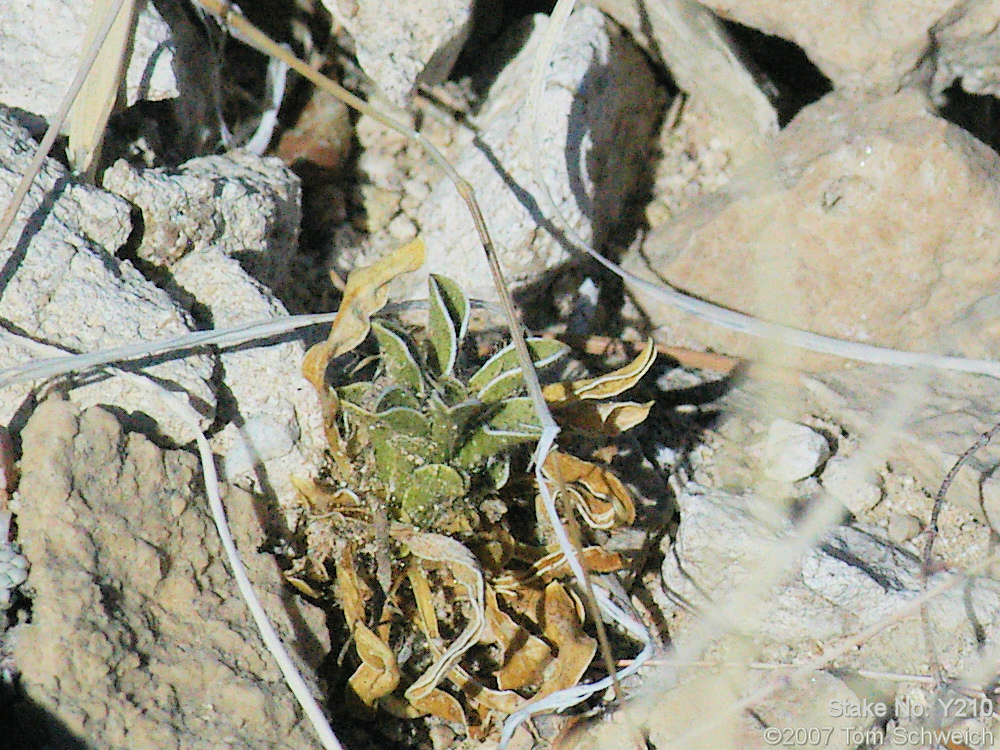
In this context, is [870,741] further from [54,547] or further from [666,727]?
[54,547]

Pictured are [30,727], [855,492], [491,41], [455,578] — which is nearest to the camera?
[30,727]

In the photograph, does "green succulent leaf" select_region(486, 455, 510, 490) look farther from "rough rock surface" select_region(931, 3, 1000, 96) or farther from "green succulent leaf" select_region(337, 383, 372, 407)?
"rough rock surface" select_region(931, 3, 1000, 96)

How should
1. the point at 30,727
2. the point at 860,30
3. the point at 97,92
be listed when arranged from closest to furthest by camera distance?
1. the point at 30,727
2. the point at 97,92
3. the point at 860,30

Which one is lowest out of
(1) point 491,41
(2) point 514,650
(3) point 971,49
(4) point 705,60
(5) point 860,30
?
(2) point 514,650

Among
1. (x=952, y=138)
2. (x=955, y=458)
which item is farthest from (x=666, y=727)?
(x=952, y=138)

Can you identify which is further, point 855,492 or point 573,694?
point 855,492

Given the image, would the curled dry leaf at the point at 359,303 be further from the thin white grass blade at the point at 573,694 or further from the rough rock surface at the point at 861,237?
the rough rock surface at the point at 861,237

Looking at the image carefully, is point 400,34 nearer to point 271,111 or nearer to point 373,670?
point 271,111

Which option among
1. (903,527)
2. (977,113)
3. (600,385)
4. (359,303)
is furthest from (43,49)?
(977,113)
